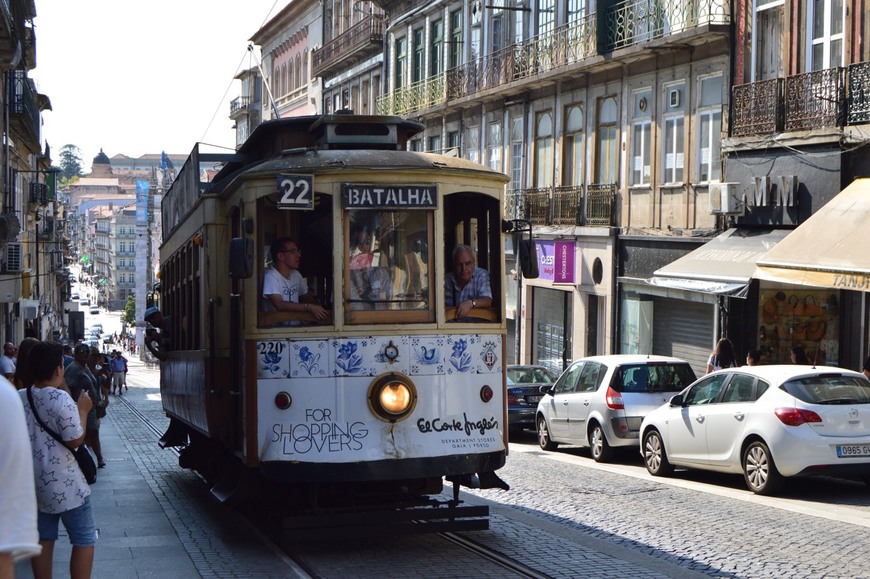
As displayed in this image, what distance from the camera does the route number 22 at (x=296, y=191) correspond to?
33.9 ft

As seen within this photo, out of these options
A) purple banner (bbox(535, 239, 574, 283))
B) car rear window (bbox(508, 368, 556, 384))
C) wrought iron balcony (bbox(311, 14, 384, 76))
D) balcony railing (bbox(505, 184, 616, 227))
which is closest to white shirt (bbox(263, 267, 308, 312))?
car rear window (bbox(508, 368, 556, 384))

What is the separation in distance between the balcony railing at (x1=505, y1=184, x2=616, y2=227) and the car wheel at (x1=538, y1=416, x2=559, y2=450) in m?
9.88

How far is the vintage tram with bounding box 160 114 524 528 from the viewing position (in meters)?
10.3

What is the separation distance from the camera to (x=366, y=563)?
10.2 m

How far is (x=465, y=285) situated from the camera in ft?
35.9

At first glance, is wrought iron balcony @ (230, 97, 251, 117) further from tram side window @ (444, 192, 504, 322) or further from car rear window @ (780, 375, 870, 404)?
tram side window @ (444, 192, 504, 322)

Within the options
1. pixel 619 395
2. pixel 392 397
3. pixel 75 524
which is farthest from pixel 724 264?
pixel 75 524

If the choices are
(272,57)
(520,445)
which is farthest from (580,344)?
(272,57)

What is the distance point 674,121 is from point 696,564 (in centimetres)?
1945

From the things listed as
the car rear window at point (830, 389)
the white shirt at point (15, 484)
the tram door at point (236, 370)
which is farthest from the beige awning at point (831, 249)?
the white shirt at point (15, 484)

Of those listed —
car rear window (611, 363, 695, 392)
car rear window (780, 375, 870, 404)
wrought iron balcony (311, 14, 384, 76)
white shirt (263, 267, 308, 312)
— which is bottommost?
car rear window (611, 363, 695, 392)

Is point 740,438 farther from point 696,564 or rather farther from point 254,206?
point 254,206

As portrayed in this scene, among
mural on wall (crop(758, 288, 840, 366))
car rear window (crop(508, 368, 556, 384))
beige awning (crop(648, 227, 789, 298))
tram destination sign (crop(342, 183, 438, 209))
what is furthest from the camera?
car rear window (crop(508, 368, 556, 384))

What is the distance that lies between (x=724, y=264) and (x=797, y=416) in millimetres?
10274
